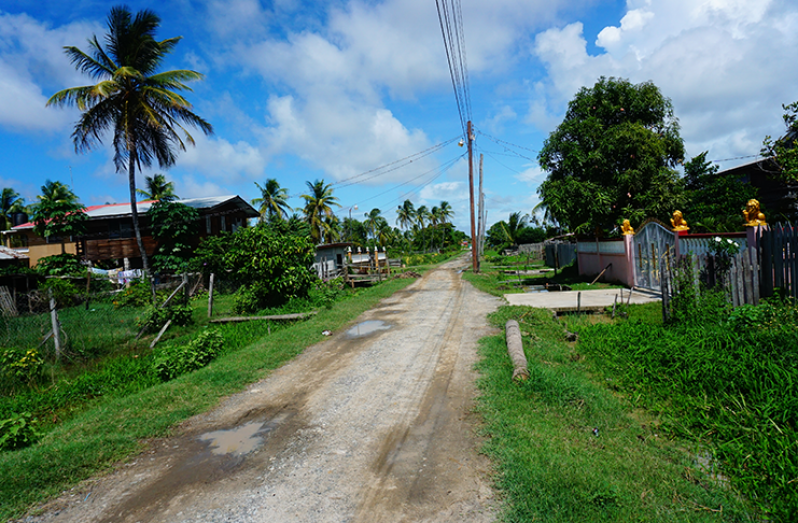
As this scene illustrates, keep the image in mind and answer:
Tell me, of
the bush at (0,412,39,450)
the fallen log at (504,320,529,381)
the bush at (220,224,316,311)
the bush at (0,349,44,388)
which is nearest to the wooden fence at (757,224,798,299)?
the fallen log at (504,320,529,381)

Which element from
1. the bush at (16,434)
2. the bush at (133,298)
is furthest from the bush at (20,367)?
the bush at (133,298)

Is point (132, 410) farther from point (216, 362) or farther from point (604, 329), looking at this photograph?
point (604, 329)

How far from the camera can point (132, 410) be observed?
5570mm

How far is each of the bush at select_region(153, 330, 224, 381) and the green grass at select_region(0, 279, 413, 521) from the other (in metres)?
0.30

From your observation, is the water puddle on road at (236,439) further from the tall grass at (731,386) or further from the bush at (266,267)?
the bush at (266,267)

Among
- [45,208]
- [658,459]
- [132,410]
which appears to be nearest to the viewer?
[658,459]

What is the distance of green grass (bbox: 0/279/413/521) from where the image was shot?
12.3ft

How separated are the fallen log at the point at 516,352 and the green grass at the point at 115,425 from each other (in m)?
4.06

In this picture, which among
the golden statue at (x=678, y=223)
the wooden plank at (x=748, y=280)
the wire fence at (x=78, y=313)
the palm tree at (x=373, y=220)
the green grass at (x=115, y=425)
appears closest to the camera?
the green grass at (x=115, y=425)

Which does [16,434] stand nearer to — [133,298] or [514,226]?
[133,298]

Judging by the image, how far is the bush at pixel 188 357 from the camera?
25.9ft

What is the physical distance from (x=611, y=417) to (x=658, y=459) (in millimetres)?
817

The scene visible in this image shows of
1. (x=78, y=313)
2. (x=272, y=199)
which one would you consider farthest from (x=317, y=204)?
(x=78, y=313)

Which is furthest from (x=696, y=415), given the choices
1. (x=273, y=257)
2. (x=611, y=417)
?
(x=273, y=257)
